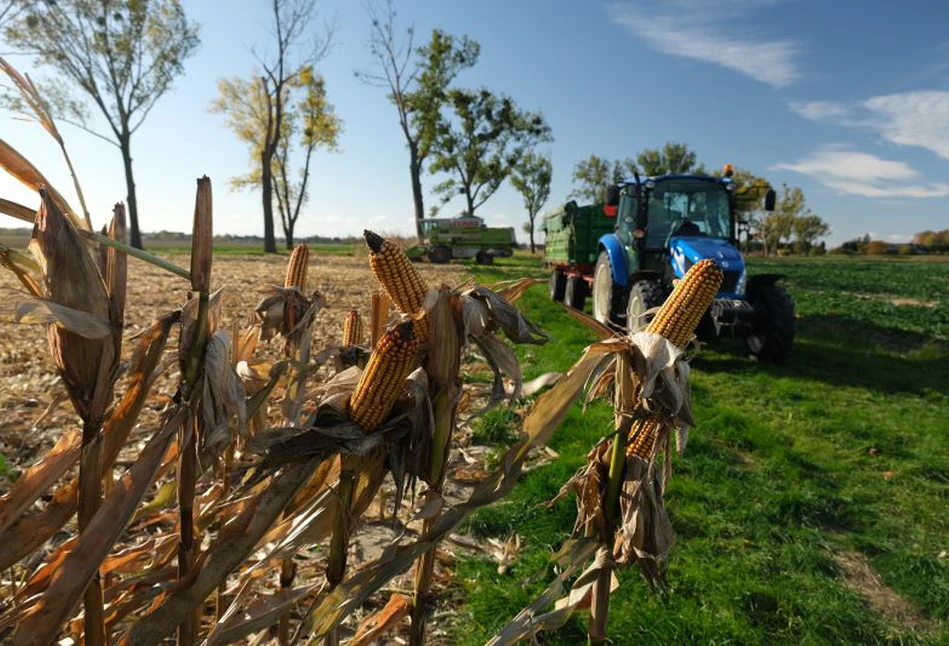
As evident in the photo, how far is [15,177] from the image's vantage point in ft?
3.52

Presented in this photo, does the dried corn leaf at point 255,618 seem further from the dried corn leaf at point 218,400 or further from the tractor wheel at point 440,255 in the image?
the tractor wheel at point 440,255

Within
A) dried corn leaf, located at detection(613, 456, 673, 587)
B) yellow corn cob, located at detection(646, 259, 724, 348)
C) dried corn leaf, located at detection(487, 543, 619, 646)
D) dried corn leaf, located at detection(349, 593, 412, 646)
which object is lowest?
dried corn leaf, located at detection(349, 593, 412, 646)

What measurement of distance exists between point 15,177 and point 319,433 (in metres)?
0.71

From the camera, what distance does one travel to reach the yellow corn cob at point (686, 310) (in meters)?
1.40

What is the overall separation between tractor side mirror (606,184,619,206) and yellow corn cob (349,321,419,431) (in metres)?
9.40

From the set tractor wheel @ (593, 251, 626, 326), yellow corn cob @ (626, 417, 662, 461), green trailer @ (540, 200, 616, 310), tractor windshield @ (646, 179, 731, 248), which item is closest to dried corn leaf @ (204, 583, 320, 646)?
yellow corn cob @ (626, 417, 662, 461)

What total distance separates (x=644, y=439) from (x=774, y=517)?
10.5 feet

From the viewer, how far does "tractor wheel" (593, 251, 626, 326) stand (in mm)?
9898

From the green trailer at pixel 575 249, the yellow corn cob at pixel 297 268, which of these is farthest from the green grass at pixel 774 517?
the green trailer at pixel 575 249

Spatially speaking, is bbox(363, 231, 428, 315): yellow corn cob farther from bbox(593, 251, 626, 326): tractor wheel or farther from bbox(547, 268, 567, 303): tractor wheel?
bbox(547, 268, 567, 303): tractor wheel

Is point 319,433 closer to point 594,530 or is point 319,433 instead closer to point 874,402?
point 594,530

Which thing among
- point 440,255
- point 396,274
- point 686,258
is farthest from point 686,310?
point 440,255

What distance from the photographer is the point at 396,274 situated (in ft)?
4.17

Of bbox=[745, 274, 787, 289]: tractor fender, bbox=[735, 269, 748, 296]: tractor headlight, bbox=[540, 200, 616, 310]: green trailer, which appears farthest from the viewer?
bbox=[540, 200, 616, 310]: green trailer
